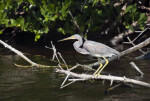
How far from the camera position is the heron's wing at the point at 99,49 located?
694 cm

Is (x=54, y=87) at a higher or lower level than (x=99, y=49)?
lower

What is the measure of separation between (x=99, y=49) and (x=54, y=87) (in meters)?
1.30

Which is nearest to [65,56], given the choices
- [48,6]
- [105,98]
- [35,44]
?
[48,6]

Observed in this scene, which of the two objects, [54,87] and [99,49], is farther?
[99,49]

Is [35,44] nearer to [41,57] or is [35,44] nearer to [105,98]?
[41,57]

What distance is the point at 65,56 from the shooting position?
32.8ft

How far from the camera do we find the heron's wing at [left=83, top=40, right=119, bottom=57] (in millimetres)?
6941

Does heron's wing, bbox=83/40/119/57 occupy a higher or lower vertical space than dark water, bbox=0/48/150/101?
higher

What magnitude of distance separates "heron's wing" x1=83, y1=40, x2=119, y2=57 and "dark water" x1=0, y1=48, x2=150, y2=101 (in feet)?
2.06

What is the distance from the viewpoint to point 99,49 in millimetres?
7055

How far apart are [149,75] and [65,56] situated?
329cm

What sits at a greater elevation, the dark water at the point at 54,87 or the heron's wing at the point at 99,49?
the heron's wing at the point at 99,49

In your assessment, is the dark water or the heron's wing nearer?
the dark water

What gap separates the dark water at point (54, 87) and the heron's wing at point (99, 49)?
2.06 ft
